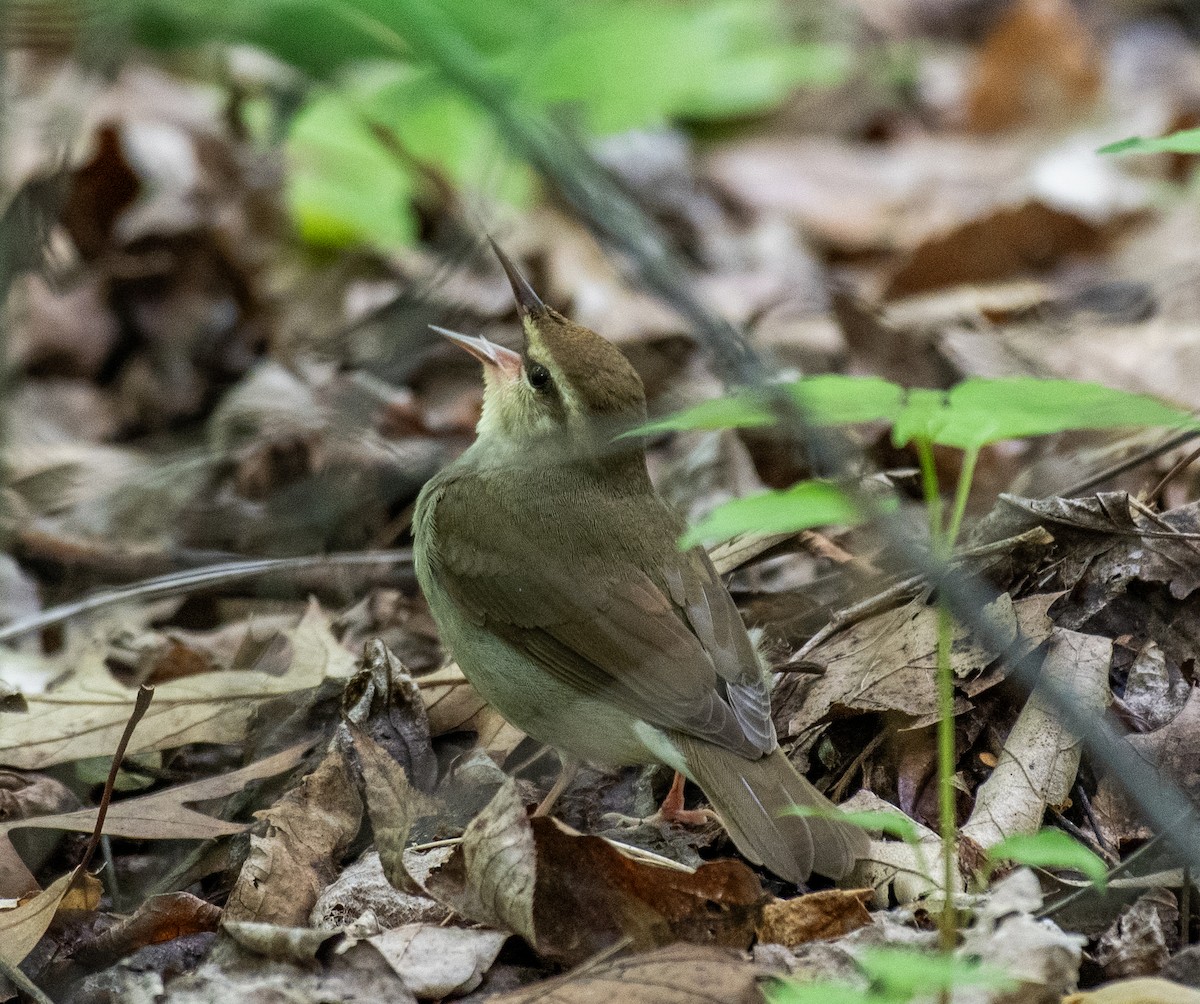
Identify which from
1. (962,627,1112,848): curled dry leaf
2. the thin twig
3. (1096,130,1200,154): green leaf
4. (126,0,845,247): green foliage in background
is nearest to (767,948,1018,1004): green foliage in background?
(962,627,1112,848): curled dry leaf

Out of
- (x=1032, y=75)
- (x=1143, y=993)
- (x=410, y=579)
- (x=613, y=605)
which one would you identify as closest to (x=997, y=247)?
(x=1032, y=75)

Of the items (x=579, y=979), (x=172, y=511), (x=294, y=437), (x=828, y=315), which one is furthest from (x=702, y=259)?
(x=579, y=979)

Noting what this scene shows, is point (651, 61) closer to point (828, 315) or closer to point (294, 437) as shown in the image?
point (828, 315)

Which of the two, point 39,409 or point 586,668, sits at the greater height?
point 586,668

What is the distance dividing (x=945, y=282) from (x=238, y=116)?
13.6 feet

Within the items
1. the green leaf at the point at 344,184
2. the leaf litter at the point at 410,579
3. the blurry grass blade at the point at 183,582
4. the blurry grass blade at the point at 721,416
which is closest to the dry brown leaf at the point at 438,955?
the leaf litter at the point at 410,579

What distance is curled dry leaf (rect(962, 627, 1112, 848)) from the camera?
347 cm

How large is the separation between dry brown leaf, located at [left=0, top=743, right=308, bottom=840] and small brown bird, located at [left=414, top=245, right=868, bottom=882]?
67 cm

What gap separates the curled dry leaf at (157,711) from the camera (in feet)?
14.0

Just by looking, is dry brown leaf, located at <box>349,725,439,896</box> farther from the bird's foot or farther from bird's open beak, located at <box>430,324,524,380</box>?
bird's open beak, located at <box>430,324,524,380</box>

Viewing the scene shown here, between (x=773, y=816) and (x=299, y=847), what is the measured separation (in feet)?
3.85

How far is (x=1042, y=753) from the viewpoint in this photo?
141 inches

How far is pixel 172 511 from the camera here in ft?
19.8

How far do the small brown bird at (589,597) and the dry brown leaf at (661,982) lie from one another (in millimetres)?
398
